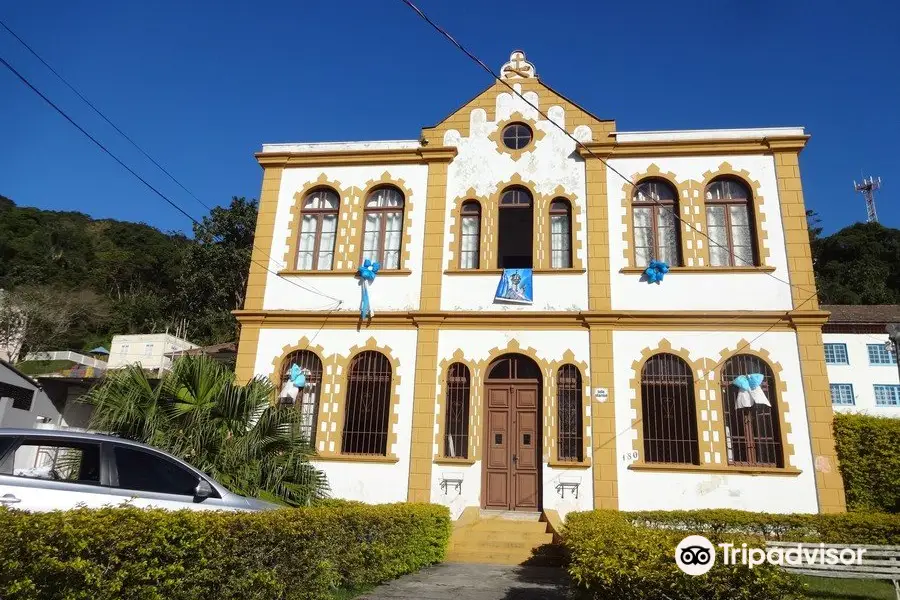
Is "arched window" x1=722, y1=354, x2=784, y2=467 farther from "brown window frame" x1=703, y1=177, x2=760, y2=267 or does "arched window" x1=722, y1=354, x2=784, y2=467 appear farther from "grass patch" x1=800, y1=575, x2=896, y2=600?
"grass patch" x1=800, y1=575, x2=896, y2=600

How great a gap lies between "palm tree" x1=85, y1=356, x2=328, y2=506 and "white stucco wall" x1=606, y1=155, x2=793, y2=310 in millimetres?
7974

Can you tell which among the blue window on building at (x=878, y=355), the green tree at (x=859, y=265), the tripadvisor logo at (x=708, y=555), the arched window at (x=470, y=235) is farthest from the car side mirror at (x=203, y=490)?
the green tree at (x=859, y=265)

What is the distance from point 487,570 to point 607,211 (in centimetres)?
876

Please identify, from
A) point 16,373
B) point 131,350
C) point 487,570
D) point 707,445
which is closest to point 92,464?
point 487,570

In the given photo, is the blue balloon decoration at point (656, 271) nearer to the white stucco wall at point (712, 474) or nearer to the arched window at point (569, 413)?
the white stucco wall at point (712, 474)

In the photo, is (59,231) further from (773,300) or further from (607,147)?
(773,300)

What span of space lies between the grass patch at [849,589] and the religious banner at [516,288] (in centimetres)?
784

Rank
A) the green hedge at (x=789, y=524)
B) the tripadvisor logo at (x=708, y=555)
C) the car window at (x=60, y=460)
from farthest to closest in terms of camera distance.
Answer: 1. the green hedge at (x=789, y=524)
2. the car window at (x=60, y=460)
3. the tripadvisor logo at (x=708, y=555)

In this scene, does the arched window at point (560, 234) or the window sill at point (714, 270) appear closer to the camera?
the window sill at point (714, 270)

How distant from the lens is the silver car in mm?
6746

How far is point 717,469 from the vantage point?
13242mm

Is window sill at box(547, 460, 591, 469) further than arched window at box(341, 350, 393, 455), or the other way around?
arched window at box(341, 350, 393, 455)

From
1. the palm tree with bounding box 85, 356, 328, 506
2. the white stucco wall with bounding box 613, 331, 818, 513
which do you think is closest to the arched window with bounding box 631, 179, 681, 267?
the white stucco wall with bounding box 613, 331, 818, 513

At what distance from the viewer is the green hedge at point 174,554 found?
4836 millimetres
